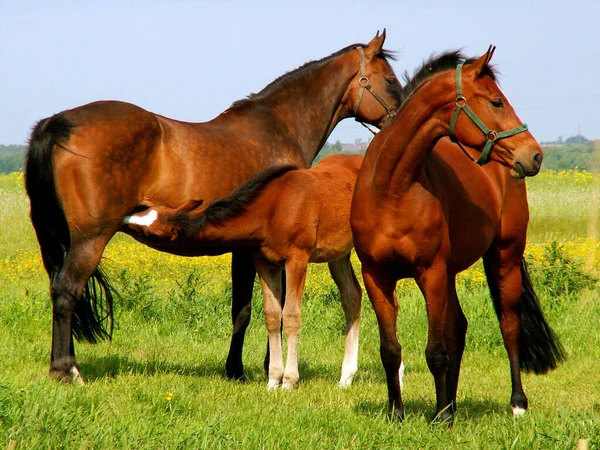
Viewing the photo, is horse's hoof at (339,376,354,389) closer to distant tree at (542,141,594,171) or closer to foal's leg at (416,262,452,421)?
foal's leg at (416,262,452,421)

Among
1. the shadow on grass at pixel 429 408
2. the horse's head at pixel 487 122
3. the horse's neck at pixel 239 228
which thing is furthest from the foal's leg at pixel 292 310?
the horse's head at pixel 487 122

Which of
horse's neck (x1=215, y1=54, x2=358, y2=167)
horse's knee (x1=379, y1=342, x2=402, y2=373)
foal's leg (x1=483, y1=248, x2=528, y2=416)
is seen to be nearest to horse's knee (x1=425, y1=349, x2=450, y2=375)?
horse's knee (x1=379, y1=342, x2=402, y2=373)

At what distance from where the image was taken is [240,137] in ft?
23.6

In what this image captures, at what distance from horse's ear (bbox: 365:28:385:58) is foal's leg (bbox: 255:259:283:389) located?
8.15ft

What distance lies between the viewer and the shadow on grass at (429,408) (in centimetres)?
559

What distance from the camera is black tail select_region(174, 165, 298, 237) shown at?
609 cm

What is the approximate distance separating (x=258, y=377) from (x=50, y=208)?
8.20 feet

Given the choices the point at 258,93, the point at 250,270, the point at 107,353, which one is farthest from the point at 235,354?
the point at 258,93

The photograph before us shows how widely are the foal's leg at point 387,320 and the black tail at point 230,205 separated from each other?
60.6 inches

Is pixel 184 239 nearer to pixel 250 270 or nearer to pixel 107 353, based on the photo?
pixel 250 270

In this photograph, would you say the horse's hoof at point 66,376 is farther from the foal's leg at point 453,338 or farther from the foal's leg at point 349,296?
the foal's leg at point 453,338

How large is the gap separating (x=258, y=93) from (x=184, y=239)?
7.12ft

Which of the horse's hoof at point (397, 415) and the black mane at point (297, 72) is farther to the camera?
the black mane at point (297, 72)

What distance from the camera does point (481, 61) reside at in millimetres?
4906
